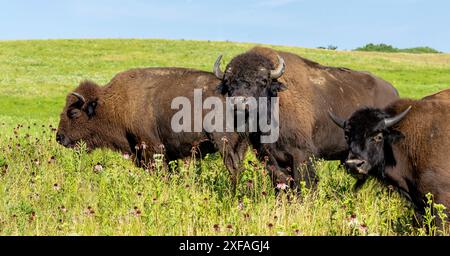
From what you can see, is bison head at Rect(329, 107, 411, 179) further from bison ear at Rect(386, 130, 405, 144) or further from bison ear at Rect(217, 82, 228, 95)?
bison ear at Rect(217, 82, 228, 95)

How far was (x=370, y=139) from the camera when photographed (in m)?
7.27

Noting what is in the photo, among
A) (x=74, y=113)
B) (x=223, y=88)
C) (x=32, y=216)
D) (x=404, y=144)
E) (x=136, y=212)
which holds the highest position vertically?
(x=223, y=88)

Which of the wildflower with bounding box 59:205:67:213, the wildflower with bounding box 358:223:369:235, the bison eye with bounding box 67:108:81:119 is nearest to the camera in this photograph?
the wildflower with bounding box 358:223:369:235

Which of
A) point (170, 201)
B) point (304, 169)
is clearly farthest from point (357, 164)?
point (170, 201)

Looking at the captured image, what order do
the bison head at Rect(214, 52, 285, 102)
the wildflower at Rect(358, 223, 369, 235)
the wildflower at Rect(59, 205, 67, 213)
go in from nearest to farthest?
the wildflower at Rect(358, 223, 369, 235) → the wildflower at Rect(59, 205, 67, 213) → the bison head at Rect(214, 52, 285, 102)

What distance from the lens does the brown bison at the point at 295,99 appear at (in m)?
9.05

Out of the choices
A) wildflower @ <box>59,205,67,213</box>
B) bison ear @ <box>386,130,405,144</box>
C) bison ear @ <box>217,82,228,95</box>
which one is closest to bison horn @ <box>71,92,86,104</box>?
bison ear @ <box>217,82,228,95</box>

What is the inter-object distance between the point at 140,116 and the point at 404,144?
5545mm

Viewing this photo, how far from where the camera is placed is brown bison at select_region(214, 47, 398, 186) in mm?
9047

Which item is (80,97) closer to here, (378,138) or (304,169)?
(304,169)

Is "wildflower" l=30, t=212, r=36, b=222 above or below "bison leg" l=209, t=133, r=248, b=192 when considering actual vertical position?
below

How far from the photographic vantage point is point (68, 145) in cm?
1247

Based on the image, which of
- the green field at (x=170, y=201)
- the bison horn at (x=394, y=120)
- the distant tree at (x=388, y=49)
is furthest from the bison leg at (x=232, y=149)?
the distant tree at (x=388, y=49)

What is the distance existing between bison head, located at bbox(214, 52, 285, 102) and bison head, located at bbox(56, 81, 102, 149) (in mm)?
3869
